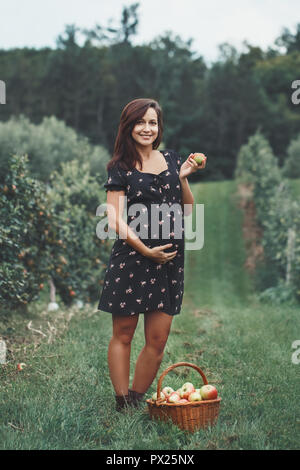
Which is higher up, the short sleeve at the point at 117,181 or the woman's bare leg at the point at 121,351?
the short sleeve at the point at 117,181

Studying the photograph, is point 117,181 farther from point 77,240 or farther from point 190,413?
point 77,240

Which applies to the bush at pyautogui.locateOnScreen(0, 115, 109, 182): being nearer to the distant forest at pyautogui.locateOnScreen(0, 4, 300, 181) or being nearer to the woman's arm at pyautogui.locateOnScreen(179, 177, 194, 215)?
the distant forest at pyautogui.locateOnScreen(0, 4, 300, 181)

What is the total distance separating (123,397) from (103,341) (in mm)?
2013

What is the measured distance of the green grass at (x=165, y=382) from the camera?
3.01 meters

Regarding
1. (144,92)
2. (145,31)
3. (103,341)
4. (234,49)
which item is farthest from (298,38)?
(103,341)

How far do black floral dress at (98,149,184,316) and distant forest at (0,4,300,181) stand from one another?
123ft

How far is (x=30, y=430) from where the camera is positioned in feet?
9.98

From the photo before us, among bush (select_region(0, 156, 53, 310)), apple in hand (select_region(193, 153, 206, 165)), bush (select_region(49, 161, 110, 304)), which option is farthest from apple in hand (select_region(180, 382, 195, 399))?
bush (select_region(49, 161, 110, 304))

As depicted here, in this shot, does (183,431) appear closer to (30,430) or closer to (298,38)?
(30,430)

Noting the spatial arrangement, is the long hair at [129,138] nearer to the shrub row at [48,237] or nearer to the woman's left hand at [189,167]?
the woman's left hand at [189,167]

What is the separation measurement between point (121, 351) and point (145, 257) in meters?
0.66

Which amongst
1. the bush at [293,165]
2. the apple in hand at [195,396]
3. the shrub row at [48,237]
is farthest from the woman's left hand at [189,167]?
the bush at [293,165]

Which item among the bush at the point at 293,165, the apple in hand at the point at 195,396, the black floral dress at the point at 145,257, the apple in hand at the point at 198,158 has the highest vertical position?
the bush at the point at 293,165
